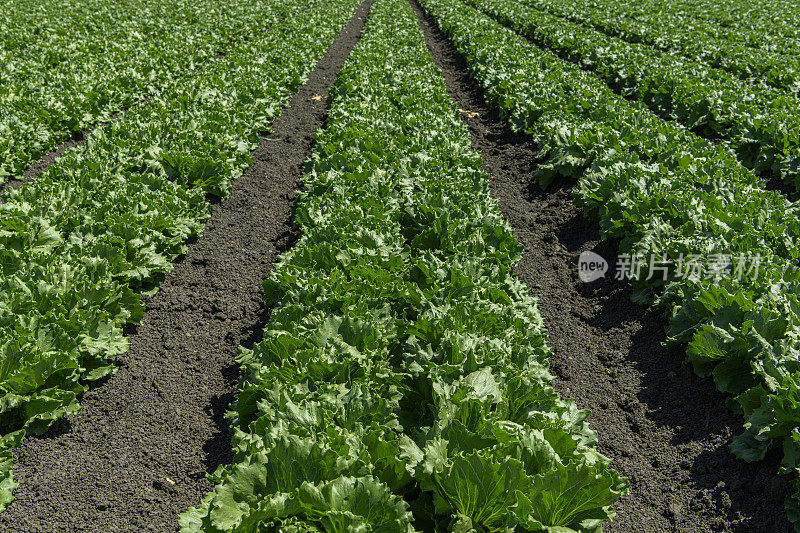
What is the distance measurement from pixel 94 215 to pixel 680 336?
6580mm

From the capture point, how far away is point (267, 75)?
593 inches

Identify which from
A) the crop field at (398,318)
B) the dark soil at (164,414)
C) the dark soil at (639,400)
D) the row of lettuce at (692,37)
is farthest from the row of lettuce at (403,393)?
the row of lettuce at (692,37)

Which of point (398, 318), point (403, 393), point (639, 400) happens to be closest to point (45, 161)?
point (398, 318)

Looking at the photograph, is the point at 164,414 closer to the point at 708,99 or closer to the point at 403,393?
the point at 403,393

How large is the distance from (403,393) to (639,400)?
2.39 meters

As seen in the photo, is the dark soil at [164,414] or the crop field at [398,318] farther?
the dark soil at [164,414]

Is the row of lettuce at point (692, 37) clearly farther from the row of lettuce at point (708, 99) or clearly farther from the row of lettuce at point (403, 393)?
the row of lettuce at point (403, 393)

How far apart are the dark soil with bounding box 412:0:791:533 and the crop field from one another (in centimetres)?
3

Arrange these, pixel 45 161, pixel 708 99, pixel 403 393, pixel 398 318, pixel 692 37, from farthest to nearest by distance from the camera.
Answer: pixel 692 37, pixel 708 99, pixel 45 161, pixel 398 318, pixel 403 393

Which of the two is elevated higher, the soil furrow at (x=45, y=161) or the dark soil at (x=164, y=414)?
the soil furrow at (x=45, y=161)

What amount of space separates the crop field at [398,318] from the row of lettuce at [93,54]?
0.45 ft

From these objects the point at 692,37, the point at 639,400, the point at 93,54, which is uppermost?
the point at 692,37

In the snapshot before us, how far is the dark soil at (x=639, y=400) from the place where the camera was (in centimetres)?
455

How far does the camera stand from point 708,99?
12562 mm
